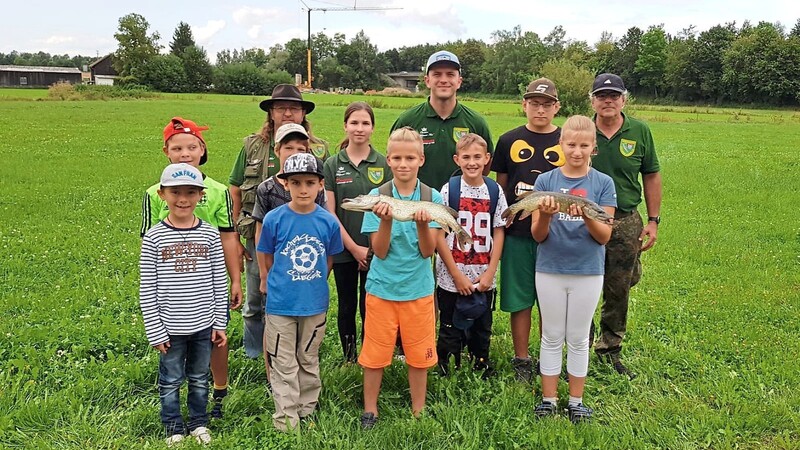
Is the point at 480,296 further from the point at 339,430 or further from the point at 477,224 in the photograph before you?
the point at 339,430

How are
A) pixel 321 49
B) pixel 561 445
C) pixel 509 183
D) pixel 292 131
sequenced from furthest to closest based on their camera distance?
pixel 321 49 < pixel 509 183 < pixel 292 131 < pixel 561 445

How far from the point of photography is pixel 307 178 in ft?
13.0

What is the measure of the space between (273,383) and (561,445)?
2083 mm

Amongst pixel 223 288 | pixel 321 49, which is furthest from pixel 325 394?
pixel 321 49

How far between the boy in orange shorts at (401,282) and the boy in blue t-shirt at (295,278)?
36 cm

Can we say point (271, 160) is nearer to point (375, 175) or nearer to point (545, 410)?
point (375, 175)

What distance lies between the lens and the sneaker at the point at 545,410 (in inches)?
168

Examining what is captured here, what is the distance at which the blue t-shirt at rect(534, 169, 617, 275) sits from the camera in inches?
163

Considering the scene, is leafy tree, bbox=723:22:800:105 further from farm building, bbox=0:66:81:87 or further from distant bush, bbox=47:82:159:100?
farm building, bbox=0:66:81:87

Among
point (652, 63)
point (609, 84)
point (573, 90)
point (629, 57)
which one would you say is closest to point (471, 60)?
point (629, 57)

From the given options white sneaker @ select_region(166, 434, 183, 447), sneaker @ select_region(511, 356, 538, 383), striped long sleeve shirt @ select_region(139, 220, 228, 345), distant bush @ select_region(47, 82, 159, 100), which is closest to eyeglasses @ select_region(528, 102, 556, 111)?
sneaker @ select_region(511, 356, 538, 383)

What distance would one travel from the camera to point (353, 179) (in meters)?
4.76

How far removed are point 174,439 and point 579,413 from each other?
2.94m

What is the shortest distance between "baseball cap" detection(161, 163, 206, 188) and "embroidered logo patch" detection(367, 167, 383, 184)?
56.8 inches
